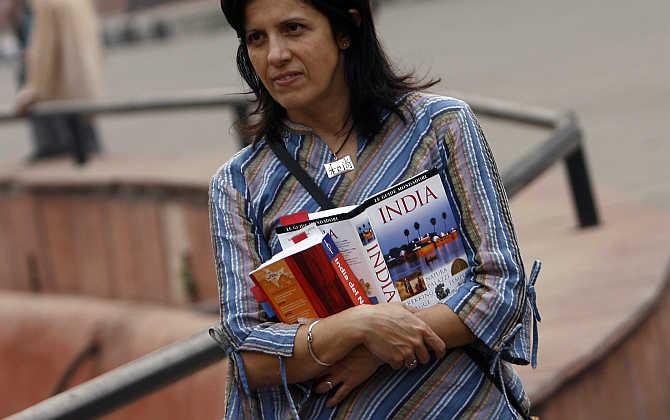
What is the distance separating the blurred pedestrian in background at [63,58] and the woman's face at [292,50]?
8587mm

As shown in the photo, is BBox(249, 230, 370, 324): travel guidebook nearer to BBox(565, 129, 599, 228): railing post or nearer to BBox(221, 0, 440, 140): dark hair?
BBox(221, 0, 440, 140): dark hair

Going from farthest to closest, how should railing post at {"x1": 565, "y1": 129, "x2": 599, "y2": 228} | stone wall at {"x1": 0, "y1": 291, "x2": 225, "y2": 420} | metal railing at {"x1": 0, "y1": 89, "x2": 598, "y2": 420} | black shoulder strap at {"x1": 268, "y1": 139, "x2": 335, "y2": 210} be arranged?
stone wall at {"x1": 0, "y1": 291, "x2": 225, "y2": 420} < railing post at {"x1": 565, "y1": 129, "x2": 599, "y2": 228} < metal railing at {"x1": 0, "y1": 89, "x2": 598, "y2": 420} < black shoulder strap at {"x1": 268, "y1": 139, "x2": 335, "y2": 210}

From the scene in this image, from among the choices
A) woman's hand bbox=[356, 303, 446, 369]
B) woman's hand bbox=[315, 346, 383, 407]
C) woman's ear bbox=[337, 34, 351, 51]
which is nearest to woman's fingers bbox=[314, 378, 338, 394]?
woman's hand bbox=[315, 346, 383, 407]

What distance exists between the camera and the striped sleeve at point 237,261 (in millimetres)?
2738

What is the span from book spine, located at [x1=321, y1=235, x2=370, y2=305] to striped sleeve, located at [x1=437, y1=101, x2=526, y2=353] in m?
0.15

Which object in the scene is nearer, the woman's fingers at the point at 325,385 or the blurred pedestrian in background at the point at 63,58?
the woman's fingers at the point at 325,385

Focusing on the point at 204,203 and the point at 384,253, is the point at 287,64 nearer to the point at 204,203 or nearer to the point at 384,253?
the point at 384,253

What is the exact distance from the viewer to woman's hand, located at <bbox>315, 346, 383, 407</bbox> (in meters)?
2.68

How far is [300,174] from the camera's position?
9.05ft

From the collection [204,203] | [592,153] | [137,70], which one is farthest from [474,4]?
[204,203]

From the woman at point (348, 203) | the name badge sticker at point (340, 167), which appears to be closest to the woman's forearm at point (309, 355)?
the woman at point (348, 203)

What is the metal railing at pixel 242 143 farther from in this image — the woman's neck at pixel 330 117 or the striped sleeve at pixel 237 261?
the woman's neck at pixel 330 117

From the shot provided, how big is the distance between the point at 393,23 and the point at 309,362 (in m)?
24.7

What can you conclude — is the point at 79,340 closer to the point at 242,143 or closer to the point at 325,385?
the point at 242,143
